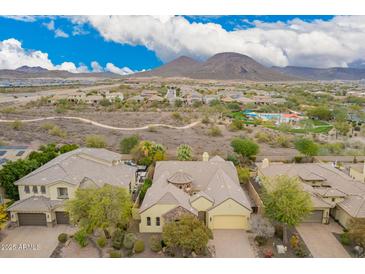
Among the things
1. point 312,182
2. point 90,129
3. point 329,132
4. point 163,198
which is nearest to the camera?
point 163,198

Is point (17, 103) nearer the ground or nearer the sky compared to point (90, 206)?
nearer the sky

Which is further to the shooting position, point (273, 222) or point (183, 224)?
point (273, 222)

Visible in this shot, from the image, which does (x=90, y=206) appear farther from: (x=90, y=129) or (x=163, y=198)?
(x=90, y=129)

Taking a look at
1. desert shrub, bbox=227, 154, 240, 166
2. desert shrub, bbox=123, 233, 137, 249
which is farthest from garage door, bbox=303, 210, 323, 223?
desert shrub, bbox=123, 233, 137, 249

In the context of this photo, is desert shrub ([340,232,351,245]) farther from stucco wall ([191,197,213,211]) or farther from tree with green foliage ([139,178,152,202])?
tree with green foliage ([139,178,152,202])

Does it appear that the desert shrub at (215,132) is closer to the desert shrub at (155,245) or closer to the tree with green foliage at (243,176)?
the tree with green foliage at (243,176)

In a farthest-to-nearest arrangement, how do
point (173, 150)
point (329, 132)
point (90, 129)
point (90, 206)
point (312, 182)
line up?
1. point (329, 132)
2. point (90, 129)
3. point (173, 150)
4. point (312, 182)
5. point (90, 206)

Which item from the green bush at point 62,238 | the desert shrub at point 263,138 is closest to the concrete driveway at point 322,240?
the green bush at point 62,238

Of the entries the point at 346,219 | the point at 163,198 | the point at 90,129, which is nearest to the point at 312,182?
the point at 346,219
